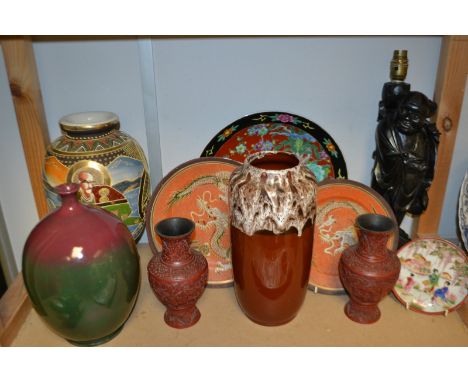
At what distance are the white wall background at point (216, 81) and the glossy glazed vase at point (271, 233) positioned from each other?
0.29m

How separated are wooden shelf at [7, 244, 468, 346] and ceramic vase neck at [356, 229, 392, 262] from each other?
154mm

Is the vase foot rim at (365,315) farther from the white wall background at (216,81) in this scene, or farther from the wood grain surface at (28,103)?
the wood grain surface at (28,103)

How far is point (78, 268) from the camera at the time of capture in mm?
739

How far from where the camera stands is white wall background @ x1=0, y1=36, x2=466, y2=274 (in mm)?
1025

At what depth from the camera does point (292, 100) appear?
108 cm

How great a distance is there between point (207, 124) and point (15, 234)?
664 mm

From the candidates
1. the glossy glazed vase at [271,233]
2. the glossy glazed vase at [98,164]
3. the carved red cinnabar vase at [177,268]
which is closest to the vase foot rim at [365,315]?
the glossy glazed vase at [271,233]

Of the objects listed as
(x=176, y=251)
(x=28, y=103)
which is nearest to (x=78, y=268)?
(x=176, y=251)

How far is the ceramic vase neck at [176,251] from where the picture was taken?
32.9 inches

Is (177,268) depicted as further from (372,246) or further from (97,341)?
(372,246)

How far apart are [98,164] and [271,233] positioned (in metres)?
0.42

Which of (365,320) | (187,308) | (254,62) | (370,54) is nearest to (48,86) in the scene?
(254,62)

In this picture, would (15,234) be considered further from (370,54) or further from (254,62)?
(370,54)

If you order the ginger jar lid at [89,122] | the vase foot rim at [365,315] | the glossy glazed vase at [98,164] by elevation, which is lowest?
the vase foot rim at [365,315]
